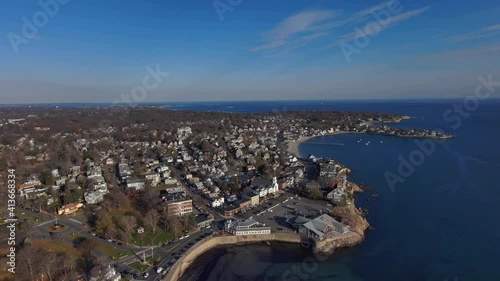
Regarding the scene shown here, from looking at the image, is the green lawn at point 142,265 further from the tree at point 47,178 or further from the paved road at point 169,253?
the tree at point 47,178

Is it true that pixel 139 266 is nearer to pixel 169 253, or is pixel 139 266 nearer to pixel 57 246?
pixel 169 253

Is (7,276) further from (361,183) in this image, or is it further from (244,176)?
(361,183)

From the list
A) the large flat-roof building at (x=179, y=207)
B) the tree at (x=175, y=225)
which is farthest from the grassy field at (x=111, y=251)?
the large flat-roof building at (x=179, y=207)

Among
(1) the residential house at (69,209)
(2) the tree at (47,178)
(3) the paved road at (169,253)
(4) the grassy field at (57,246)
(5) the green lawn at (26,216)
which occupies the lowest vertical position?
A: (3) the paved road at (169,253)

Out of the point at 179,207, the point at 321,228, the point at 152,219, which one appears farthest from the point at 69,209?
the point at 321,228

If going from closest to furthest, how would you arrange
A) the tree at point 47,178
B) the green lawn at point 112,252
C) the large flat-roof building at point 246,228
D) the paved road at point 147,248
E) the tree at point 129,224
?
the paved road at point 147,248 < the green lawn at point 112,252 < the tree at point 129,224 < the large flat-roof building at point 246,228 < the tree at point 47,178

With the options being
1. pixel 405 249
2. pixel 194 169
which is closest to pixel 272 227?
pixel 405 249

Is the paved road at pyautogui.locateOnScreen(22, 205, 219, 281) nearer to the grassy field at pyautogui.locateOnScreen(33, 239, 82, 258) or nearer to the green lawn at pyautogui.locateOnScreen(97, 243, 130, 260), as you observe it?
the green lawn at pyautogui.locateOnScreen(97, 243, 130, 260)

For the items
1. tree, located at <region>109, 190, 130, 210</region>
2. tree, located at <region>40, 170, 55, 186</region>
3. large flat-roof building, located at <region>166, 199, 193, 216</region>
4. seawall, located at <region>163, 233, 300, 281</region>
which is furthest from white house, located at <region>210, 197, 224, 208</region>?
tree, located at <region>40, 170, 55, 186</region>
